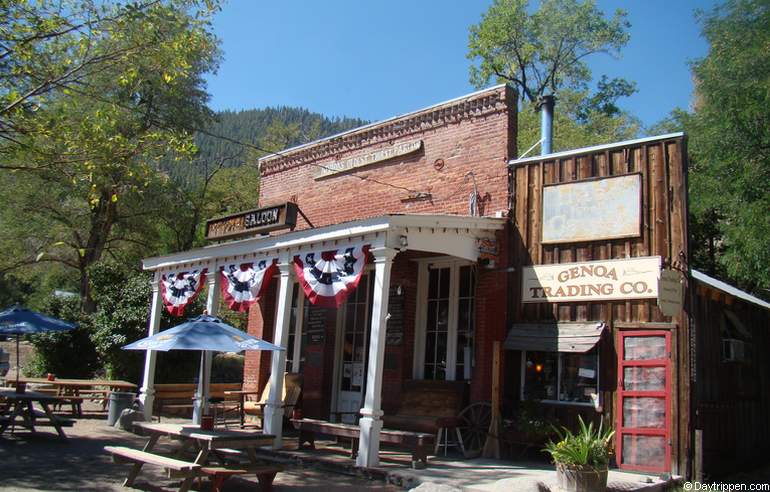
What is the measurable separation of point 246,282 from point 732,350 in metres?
8.38

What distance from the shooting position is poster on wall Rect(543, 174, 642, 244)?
988cm

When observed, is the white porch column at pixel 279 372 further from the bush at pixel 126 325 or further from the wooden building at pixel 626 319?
the bush at pixel 126 325

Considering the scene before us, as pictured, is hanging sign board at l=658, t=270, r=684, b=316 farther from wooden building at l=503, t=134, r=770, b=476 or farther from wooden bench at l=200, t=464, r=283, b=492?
wooden bench at l=200, t=464, r=283, b=492

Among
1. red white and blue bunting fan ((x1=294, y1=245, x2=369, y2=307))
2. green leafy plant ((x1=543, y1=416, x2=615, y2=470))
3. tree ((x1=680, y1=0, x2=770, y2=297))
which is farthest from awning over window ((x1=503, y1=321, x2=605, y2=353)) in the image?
tree ((x1=680, y1=0, x2=770, y2=297))

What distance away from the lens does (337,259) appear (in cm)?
1022

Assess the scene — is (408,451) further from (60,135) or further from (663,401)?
(60,135)

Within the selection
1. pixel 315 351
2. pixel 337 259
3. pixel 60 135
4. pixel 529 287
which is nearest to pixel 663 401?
pixel 529 287

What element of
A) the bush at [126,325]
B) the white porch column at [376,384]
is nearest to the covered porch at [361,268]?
the white porch column at [376,384]

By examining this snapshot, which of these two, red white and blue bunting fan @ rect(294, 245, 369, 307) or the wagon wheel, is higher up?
red white and blue bunting fan @ rect(294, 245, 369, 307)

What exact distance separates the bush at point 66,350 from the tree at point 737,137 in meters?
17.9

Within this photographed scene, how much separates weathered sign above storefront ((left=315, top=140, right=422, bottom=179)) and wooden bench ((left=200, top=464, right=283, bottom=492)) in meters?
7.24

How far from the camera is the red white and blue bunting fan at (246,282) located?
38.9ft

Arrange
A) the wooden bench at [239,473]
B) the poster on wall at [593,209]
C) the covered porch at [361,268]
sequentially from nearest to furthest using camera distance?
the wooden bench at [239,473], the covered porch at [361,268], the poster on wall at [593,209]

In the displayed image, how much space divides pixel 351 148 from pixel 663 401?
26.8 feet
